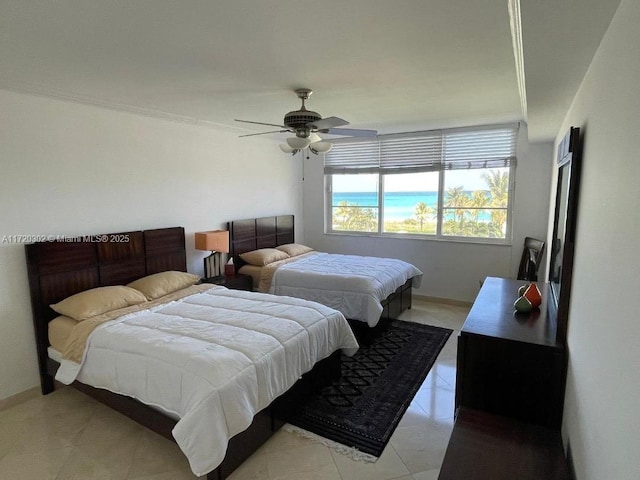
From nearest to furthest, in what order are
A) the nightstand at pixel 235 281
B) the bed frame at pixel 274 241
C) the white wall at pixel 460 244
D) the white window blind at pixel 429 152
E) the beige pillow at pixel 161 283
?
the beige pillow at pixel 161 283
the bed frame at pixel 274 241
the nightstand at pixel 235 281
the white wall at pixel 460 244
the white window blind at pixel 429 152

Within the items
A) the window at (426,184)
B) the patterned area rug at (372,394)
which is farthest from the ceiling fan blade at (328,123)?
the window at (426,184)

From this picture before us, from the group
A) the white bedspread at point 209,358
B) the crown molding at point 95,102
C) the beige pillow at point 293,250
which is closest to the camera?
the white bedspread at point 209,358

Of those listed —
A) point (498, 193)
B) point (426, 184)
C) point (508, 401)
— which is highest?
point (426, 184)

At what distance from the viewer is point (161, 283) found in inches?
136

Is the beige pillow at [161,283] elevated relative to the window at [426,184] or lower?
lower

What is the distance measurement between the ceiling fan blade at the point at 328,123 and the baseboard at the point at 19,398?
3186mm

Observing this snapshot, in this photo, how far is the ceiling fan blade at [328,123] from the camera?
9.15 ft

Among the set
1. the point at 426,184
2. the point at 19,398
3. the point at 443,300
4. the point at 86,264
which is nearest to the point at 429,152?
the point at 426,184

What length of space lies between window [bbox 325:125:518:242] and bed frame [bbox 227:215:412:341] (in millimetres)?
901

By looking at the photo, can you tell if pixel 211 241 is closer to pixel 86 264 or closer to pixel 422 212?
pixel 86 264

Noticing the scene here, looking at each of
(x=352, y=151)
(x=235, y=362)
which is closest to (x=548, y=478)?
(x=235, y=362)

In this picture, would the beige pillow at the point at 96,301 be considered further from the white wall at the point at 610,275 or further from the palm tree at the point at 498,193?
the palm tree at the point at 498,193

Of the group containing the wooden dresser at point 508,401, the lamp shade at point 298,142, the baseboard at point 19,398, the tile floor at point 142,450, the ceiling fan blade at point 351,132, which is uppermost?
the ceiling fan blade at point 351,132

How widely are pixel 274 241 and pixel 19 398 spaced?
3430mm
